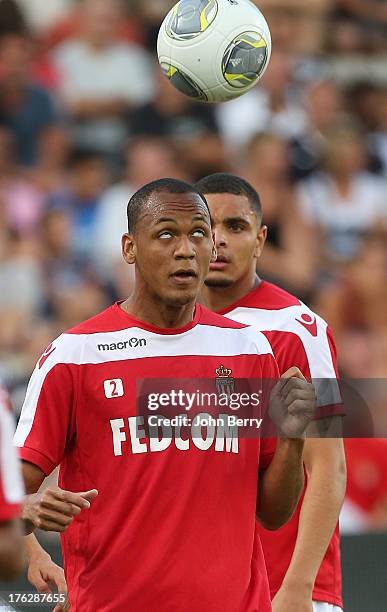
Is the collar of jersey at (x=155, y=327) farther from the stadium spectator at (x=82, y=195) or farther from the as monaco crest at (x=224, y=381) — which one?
the stadium spectator at (x=82, y=195)

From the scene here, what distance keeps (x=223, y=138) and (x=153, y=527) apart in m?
7.52

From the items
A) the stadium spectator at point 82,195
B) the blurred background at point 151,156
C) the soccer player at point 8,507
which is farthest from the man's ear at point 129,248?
the stadium spectator at point 82,195

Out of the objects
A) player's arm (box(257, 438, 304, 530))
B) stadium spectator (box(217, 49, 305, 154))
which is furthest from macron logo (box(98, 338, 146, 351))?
stadium spectator (box(217, 49, 305, 154))

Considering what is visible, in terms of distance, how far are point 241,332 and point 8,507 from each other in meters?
1.84

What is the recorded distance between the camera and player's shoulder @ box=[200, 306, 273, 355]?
4547 millimetres

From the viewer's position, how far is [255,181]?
36.0 feet

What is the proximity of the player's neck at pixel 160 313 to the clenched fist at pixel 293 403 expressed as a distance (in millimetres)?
458

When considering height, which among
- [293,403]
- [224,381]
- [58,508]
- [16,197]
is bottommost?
[58,508]

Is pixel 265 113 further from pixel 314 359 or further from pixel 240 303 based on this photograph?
pixel 314 359

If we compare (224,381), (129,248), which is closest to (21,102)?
(129,248)

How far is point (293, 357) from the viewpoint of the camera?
5.29 meters

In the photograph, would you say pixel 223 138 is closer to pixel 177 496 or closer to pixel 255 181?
pixel 255 181

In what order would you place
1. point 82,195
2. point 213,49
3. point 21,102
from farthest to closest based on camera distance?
1. point 21,102
2. point 82,195
3. point 213,49

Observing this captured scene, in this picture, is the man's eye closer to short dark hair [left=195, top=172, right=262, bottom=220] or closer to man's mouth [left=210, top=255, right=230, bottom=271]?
man's mouth [left=210, top=255, right=230, bottom=271]
